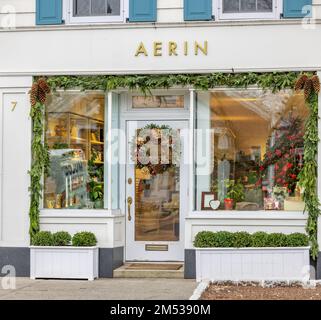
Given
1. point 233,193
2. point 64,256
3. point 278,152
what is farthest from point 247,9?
point 64,256

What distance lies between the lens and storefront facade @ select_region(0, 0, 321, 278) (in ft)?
46.8

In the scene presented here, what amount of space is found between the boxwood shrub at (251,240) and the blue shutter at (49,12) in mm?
4430

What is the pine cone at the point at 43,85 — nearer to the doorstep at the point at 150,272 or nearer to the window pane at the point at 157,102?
the window pane at the point at 157,102

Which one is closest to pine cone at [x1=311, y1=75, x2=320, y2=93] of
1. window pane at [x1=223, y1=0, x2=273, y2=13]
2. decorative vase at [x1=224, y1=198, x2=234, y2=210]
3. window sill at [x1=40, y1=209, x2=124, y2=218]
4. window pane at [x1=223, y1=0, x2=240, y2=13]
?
window pane at [x1=223, y1=0, x2=273, y2=13]

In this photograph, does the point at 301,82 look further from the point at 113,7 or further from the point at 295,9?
the point at 113,7

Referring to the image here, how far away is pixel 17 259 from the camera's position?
14.6 m

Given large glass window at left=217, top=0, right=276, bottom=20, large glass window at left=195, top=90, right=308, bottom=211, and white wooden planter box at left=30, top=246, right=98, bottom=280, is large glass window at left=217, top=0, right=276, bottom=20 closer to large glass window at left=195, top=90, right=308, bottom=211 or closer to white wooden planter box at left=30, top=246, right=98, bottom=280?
large glass window at left=195, top=90, right=308, bottom=211

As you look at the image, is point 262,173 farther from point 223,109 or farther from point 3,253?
point 3,253

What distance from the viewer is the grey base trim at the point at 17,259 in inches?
574

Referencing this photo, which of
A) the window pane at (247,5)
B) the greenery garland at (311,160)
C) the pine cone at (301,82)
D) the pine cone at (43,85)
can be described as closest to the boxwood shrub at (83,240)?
the pine cone at (43,85)

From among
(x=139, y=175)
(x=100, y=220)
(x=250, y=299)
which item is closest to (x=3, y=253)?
(x=100, y=220)

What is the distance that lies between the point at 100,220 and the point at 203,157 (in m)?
2.03

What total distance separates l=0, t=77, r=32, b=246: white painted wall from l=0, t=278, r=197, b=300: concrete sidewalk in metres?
0.98
